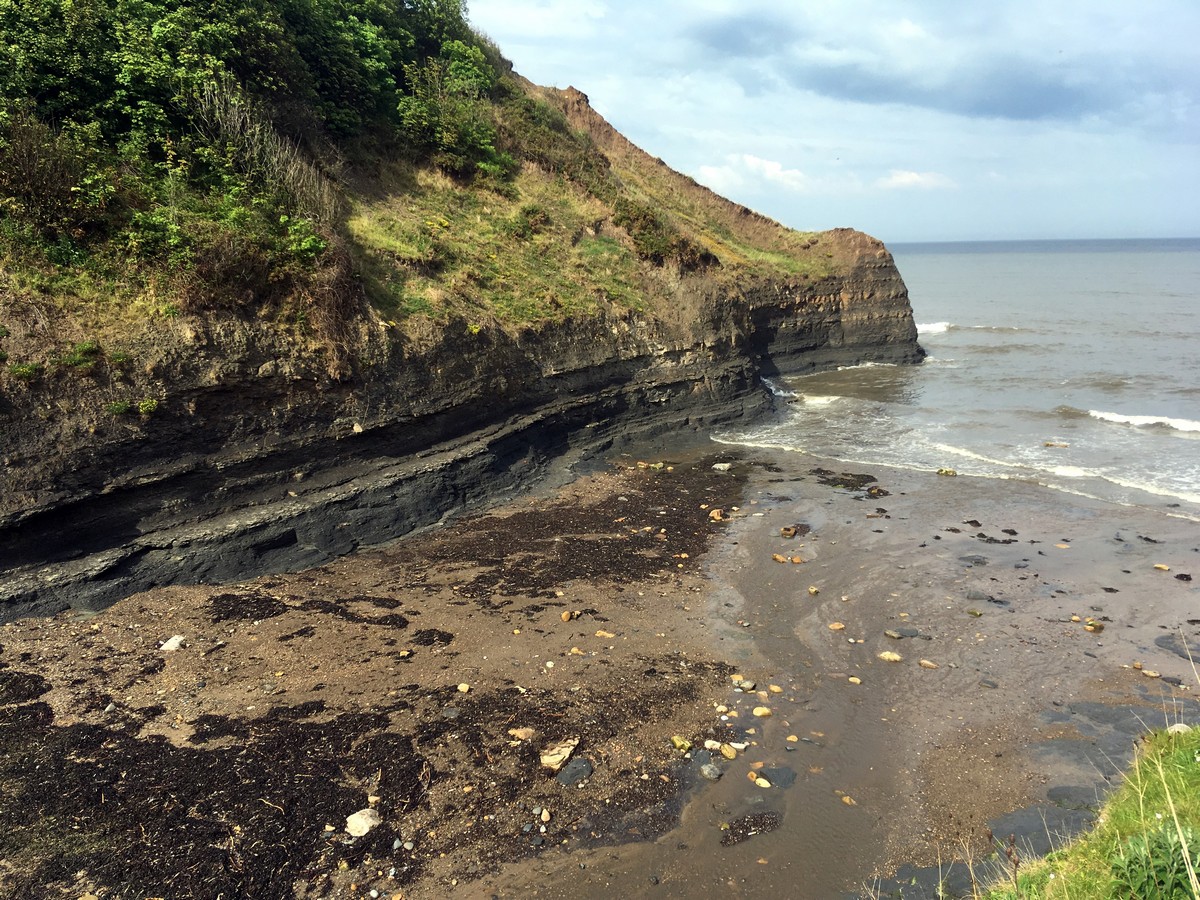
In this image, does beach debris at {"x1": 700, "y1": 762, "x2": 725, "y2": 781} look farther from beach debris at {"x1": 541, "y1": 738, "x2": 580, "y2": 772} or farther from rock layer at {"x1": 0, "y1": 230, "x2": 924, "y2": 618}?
rock layer at {"x1": 0, "y1": 230, "x2": 924, "y2": 618}

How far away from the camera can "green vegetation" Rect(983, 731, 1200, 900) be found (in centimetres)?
367

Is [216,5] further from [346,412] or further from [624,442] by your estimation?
[624,442]

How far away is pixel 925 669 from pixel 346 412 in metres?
11.1

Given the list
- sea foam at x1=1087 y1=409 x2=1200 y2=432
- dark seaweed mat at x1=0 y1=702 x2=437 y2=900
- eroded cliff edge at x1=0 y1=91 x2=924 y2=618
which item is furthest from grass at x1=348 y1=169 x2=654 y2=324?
sea foam at x1=1087 y1=409 x2=1200 y2=432

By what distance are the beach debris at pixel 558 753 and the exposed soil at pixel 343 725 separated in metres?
0.10

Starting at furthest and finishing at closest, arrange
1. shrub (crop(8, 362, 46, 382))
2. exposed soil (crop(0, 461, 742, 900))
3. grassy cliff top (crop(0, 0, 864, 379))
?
grassy cliff top (crop(0, 0, 864, 379)) < shrub (crop(8, 362, 46, 382)) < exposed soil (crop(0, 461, 742, 900))

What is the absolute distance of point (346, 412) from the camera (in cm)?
1306

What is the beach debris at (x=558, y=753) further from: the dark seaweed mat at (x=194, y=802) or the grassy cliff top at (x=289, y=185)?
the grassy cliff top at (x=289, y=185)

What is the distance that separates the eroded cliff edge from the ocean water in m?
4.86

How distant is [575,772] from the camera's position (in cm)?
705

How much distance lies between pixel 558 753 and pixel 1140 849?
16.7ft

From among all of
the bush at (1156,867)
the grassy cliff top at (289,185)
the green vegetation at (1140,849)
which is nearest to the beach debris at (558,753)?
the green vegetation at (1140,849)

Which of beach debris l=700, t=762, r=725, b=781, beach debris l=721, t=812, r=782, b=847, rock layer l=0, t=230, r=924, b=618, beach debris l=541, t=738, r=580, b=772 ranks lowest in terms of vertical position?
beach debris l=721, t=812, r=782, b=847

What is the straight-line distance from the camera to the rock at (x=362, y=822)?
6258 mm
